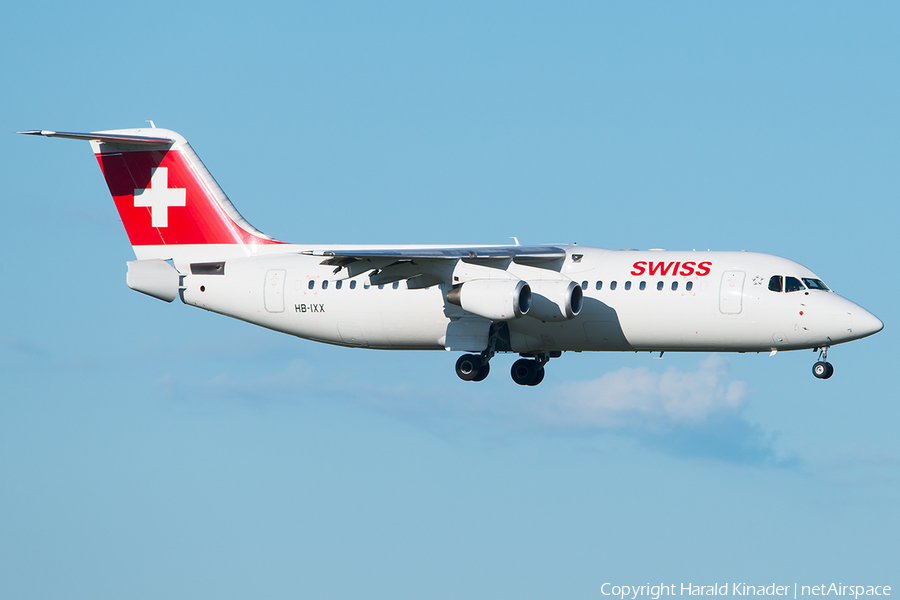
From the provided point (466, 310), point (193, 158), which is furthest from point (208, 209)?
point (466, 310)

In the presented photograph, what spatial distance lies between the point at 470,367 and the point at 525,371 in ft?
7.04

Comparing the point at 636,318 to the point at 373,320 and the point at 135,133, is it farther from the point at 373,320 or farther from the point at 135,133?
the point at 135,133

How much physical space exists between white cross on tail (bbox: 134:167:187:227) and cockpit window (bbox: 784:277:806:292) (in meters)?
16.0

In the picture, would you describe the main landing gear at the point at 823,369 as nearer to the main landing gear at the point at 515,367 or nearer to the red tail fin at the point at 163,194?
the main landing gear at the point at 515,367

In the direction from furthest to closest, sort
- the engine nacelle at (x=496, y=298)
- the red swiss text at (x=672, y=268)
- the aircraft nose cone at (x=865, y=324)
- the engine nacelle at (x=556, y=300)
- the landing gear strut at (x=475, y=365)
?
the landing gear strut at (x=475, y=365) < the red swiss text at (x=672, y=268) < the engine nacelle at (x=556, y=300) < the engine nacelle at (x=496, y=298) < the aircraft nose cone at (x=865, y=324)

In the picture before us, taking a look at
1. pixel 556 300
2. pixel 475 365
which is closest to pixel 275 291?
pixel 475 365

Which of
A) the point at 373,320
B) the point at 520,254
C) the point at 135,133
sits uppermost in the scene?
the point at 135,133

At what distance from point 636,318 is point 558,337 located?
6.84 ft

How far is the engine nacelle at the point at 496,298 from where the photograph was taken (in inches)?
1067

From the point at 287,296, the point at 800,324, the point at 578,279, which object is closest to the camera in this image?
the point at 800,324

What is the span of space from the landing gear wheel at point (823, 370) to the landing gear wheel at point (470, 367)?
7783 millimetres

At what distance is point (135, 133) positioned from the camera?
3362cm

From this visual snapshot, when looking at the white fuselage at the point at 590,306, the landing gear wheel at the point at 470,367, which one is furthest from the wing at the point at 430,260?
the landing gear wheel at the point at 470,367

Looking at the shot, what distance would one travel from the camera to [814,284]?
27.4m
